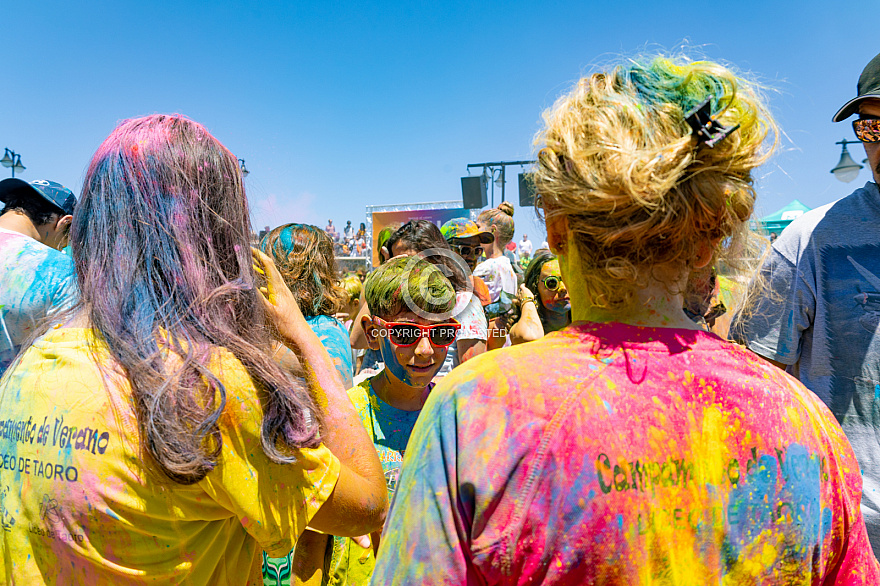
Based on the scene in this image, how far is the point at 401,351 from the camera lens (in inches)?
96.6

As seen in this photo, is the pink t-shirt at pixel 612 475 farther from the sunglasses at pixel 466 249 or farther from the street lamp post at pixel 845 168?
the street lamp post at pixel 845 168

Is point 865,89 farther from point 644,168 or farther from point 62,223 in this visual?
point 62,223

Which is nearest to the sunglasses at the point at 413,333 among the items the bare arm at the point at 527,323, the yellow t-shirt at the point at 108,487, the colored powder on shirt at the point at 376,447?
the colored powder on shirt at the point at 376,447

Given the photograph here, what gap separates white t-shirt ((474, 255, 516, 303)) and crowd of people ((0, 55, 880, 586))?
4.31 meters

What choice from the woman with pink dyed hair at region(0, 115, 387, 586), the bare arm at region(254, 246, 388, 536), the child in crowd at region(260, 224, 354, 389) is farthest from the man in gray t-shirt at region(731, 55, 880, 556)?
the child in crowd at region(260, 224, 354, 389)

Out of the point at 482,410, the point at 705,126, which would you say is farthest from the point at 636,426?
the point at 705,126

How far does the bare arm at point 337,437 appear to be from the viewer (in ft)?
4.23

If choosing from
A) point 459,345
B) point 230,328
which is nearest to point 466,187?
point 459,345

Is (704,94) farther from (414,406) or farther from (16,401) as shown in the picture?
(414,406)

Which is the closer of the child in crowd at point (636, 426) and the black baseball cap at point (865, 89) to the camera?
the child in crowd at point (636, 426)

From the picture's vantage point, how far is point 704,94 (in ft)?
3.12

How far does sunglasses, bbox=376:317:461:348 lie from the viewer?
247cm

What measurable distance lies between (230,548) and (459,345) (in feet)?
9.99

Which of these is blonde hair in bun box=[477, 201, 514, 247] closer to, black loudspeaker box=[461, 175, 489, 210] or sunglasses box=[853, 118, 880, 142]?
sunglasses box=[853, 118, 880, 142]
